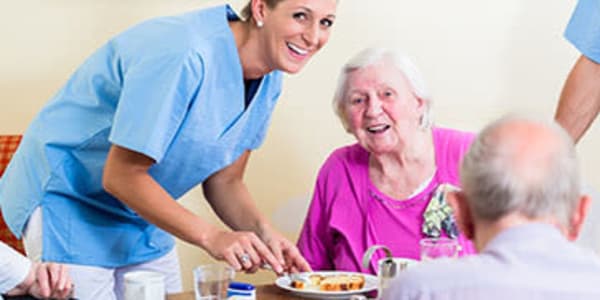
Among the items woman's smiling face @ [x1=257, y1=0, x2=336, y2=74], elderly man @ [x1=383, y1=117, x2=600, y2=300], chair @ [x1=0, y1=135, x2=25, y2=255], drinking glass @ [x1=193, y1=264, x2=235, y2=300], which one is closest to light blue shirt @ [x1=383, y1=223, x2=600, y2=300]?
elderly man @ [x1=383, y1=117, x2=600, y2=300]

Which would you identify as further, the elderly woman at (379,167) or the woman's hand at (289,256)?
the elderly woman at (379,167)

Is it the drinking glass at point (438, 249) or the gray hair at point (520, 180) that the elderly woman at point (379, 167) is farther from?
the gray hair at point (520, 180)

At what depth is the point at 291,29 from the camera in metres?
2.02

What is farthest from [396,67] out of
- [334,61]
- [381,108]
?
[334,61]

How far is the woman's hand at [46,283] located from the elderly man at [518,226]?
851 mm

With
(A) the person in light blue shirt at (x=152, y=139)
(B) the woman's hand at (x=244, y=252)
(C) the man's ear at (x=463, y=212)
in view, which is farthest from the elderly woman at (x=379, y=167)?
(C) the man's ear at (x=463, y=212)

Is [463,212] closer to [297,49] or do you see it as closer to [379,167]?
[297,49]

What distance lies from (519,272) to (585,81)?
1.14m

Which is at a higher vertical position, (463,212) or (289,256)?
(463,212)

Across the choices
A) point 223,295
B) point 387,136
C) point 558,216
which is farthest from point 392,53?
point 558,216

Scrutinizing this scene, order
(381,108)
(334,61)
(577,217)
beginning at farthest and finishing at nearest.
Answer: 1. (334,61)
2. (381,108)
3. (577,217)

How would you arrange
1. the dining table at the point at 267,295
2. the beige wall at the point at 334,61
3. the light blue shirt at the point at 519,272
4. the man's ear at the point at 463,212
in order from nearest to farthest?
the light blue shirt at the point at 519,272 → the man's ear at the point at 463,212 → the dining table at the point at 267,295 → the beige wall at the point at 334,61

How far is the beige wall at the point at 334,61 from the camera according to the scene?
2.67 meters

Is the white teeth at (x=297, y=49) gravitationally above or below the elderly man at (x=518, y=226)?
above
